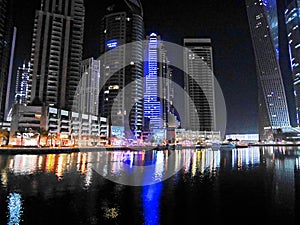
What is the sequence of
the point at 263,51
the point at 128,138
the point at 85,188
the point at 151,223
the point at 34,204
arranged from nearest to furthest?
the point at 151,223 < the point at 34,204 < the point at 85,188 < the point at 128,138 < the point at 263,51

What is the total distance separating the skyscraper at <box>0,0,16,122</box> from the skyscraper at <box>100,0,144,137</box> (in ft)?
A: 183

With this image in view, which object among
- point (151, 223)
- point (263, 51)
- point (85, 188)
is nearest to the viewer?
point (151, 223)

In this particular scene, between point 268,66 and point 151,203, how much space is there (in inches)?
7325

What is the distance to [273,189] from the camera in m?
14.6

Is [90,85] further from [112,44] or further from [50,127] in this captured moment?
[50,127]

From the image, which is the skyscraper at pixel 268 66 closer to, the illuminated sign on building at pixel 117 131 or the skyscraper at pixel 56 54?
the illuminated sign on building at pixel 117 131

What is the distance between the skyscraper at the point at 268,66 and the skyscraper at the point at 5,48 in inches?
6355

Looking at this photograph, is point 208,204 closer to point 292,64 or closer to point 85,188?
point 85,188

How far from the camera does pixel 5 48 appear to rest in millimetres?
139000

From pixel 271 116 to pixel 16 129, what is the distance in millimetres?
162497

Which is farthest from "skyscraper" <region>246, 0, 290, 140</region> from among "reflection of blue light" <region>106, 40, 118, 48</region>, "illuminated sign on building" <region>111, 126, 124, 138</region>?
"illuminated sign on building" <region>111, 126, 124, 138</region>

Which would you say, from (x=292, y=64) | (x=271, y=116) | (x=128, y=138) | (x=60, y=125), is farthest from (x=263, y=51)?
(x=60, y=125)

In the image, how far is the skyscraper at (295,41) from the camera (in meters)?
168

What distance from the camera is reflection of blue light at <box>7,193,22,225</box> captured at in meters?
8.54
